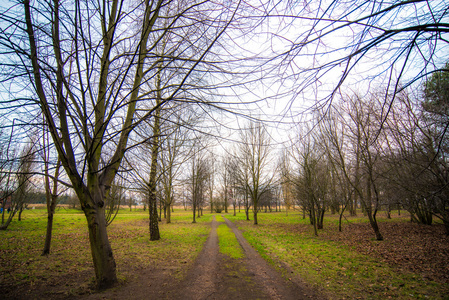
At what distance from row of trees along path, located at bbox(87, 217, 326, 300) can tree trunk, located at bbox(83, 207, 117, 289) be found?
0.82 ft

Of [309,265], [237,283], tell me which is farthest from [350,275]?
[237,283]

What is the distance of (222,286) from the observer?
473cm

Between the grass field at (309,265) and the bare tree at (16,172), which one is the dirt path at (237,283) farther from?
the bare tree at (16,172)

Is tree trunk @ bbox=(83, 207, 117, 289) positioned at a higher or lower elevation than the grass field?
higher

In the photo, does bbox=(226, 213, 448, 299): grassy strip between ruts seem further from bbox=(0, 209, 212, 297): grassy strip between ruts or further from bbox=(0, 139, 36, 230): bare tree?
bbox=(0, 139, 36, 230): bare tree

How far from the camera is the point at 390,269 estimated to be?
568 cm

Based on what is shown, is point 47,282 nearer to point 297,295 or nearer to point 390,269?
point 297,295

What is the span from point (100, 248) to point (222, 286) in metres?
2.98

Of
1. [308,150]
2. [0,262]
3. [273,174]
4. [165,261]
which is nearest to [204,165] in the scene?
[273,174]

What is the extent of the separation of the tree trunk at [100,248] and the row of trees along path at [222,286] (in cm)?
25

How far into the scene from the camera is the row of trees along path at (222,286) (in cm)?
418

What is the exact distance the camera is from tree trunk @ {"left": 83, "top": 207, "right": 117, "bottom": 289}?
3.75 m

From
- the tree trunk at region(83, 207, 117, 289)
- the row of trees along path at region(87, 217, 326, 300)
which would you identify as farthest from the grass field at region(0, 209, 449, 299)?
the tree trunk at region(83, 207, 117, 289)

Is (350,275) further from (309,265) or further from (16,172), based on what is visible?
(16,172)
